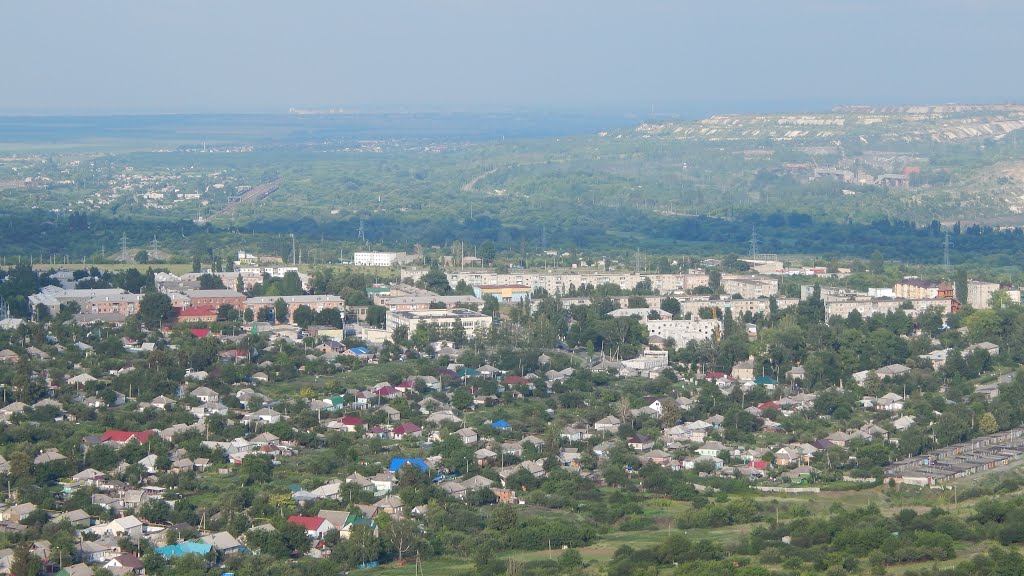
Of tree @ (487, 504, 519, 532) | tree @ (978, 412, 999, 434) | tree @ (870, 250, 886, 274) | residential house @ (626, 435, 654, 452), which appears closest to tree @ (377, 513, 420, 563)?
tree @ (487, 504, 519, 532)

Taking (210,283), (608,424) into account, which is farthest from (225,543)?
(210,283)

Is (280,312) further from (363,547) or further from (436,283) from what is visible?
(363,547)

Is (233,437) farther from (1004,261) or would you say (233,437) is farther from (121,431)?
(1004,261)

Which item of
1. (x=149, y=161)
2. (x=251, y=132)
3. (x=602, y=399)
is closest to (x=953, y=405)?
(x=602, y=399)

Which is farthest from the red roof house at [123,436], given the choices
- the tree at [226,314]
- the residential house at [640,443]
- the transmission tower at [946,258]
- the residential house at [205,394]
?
the transmission tower at [946,258]

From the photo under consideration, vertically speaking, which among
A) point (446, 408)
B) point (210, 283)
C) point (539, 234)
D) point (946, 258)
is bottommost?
point (539, 234)

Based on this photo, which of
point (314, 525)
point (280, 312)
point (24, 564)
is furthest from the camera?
point (280, 312)
